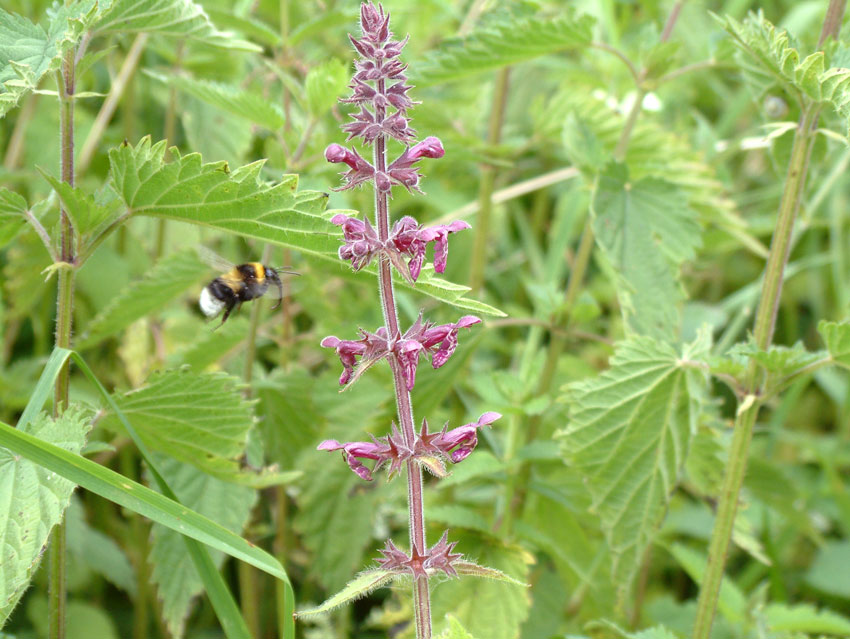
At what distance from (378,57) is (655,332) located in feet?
4.16

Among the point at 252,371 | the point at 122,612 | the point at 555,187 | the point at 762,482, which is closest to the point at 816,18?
the point at 555,187

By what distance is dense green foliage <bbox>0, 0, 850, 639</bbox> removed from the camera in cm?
171

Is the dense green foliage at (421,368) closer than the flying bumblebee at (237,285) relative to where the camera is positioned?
Yes

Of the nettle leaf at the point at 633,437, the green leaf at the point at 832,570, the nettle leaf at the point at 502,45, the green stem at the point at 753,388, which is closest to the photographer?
the green stem at the point at 753,388

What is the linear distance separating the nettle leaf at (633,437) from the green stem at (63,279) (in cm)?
118

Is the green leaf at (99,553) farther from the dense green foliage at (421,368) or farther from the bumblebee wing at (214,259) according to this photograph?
the bumblebee wing at (214,259)

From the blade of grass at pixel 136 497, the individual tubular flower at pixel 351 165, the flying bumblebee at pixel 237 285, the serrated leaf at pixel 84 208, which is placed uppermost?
the flying bumblebee at pixel 237 285

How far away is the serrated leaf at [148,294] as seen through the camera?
2506mm

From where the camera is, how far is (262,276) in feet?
7.39

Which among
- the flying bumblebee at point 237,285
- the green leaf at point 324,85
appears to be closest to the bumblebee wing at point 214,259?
the flying bumblebee at point 237,285

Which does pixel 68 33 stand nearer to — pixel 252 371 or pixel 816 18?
pixel 252 371

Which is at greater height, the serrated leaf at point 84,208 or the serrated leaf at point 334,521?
the serrated leaf at point 84,208

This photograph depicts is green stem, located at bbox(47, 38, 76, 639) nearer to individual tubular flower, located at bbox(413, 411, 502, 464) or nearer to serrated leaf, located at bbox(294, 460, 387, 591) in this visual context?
individual tubular flower, located at bbox(413, 411, 502, 464)

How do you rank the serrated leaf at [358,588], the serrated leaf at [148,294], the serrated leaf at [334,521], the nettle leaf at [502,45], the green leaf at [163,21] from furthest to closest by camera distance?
the serrated leaf at [334,521] → the serrated leaf at [148,294] → the nettle leaf at [502,45] → the green leaf at [163,21] → the serrated leaf at [358,588]
